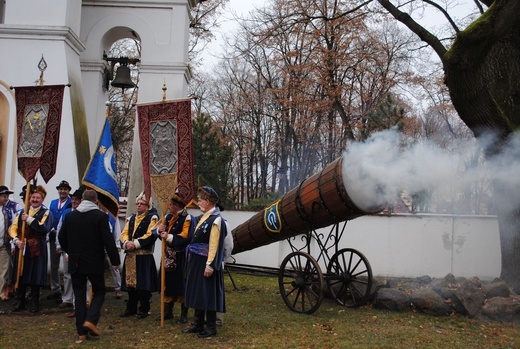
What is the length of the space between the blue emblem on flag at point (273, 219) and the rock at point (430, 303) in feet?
8.23

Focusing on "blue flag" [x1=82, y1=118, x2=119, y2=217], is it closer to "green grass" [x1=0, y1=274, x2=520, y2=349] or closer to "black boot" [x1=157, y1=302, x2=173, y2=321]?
"green grass" [x1=0, y1=274, x2=520, y2=349]

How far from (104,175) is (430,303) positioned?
556cm

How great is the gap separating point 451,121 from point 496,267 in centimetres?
1895

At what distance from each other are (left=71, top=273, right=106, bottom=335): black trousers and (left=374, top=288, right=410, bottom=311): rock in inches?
180

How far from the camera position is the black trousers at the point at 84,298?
630 centimetres

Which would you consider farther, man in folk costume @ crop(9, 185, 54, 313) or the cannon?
man in folk costume @ crop(9, 185, 54, 313)

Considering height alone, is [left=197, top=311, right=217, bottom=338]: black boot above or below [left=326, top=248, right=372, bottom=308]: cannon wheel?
below

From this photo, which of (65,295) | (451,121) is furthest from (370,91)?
(65,295)

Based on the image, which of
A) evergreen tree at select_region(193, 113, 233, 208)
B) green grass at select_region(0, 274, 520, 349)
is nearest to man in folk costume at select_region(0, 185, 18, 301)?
green grass at select_region(0, 274, 520, 349)

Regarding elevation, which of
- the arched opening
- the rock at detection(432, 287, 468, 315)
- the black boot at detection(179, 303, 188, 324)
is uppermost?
the arched opening

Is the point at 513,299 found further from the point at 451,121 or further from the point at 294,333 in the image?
the point at 451,121

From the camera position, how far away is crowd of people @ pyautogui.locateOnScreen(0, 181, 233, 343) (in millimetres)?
6391

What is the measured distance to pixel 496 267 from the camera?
13.1 m

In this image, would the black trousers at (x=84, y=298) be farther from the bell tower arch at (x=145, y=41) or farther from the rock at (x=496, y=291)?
the rock at (x=496, y=291)
